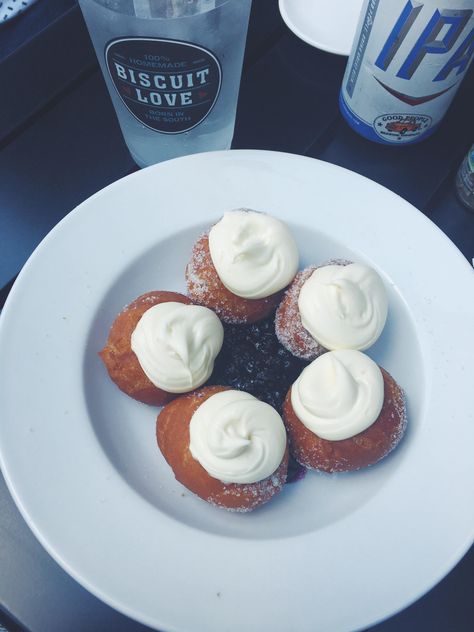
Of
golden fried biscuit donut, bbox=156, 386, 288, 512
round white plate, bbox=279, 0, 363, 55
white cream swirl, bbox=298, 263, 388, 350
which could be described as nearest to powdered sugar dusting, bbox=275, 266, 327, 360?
white cream swirl, bbox=298, 263, 388, 350

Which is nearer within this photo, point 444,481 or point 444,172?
point 444,481

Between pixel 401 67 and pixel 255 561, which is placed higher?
pixel 401 67

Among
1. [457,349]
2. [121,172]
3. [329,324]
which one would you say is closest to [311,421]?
[329,324]

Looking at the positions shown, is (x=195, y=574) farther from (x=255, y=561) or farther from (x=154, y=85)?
(x=154, y=85)

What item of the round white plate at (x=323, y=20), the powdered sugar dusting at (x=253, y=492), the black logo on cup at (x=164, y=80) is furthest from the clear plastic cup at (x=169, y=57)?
the powdered sugar dusting at (x=253, y=492)

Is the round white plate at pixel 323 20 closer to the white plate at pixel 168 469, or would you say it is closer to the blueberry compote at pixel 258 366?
the white plate at pixel 168 469

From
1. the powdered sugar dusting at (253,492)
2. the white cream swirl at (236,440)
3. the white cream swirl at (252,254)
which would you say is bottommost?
the powdered sugar dusting at (253,492)

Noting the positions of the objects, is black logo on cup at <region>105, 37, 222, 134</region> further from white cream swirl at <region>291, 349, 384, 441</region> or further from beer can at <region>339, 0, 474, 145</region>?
white cream swirl at <region>291, 349, 384, 441</region>
